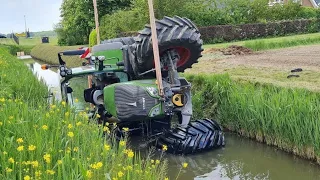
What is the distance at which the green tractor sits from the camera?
544 centimetres

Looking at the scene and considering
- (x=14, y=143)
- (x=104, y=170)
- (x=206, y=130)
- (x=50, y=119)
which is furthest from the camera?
(x=206, y=130)

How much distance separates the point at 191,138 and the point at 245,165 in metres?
0.79

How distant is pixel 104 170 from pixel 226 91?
4596mm

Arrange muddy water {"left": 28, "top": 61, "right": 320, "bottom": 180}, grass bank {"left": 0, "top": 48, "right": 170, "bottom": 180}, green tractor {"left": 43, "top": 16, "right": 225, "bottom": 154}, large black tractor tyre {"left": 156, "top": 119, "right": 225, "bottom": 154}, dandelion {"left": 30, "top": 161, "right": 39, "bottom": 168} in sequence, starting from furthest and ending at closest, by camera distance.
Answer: large black tractor tyre {"left": 156, "top": 119, "right": 225, "bottom": 154} → green tractor {"left": 43, "top": 16, "right": 225, "bottom": 154} → muddy water {"left": 28, "top": 61, "right": 320, "bottom": 180} → grass bank {"left": 0, "top": 48, "right": 170, "bottom": 180} → dandelion {"left": 30, "top": 161, "right": 39, "bottom": 168}

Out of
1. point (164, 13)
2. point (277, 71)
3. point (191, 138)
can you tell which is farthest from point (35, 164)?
point (164, 13)

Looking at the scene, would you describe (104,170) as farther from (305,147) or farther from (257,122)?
(257,122)

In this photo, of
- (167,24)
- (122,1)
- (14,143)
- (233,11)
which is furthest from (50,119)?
(122,1)

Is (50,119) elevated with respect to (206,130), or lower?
elevated

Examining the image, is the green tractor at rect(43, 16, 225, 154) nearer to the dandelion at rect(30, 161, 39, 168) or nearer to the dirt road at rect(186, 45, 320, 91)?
the dirt road at rect(186, 45, 320, 91)

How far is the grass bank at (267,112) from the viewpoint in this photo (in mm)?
5566

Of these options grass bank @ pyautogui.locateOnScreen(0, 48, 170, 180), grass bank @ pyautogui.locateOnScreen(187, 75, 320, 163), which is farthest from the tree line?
grass bank @ pyautogui.locateOnScreen(0, 48, 170, 180)

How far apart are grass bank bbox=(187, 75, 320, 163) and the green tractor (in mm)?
663

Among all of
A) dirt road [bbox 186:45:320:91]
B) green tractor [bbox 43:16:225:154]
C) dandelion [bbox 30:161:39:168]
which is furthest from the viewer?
dirt road [bbox 186:45:320:91]

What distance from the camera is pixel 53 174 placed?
280cm
